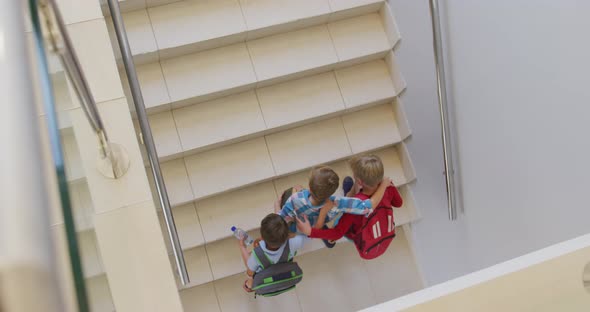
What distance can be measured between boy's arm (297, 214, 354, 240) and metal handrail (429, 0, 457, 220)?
26.7 inches

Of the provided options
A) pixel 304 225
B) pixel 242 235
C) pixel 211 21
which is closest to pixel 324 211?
pixel 304 225

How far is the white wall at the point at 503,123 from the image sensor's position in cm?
276

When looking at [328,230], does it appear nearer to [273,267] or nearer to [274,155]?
[273,267]

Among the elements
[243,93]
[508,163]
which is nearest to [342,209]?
[508,163]

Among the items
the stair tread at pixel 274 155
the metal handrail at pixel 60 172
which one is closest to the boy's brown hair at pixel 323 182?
the stair tread at pixel 274 155

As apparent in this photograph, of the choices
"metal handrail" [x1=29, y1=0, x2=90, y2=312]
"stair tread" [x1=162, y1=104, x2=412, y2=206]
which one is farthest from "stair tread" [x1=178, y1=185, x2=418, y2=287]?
"metal handrail" [x1=29, y1=0, x2=90, y2=312]

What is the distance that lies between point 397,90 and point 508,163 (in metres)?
1.11

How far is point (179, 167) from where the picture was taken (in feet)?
13.0

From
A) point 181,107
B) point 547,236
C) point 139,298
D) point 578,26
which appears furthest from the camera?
point 181,107

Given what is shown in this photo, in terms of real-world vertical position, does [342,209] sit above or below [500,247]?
above

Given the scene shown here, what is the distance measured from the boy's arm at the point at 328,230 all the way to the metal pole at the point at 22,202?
2.87 meters

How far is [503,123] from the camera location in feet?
A: 10.7

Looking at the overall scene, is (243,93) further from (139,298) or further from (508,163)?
(139,298)

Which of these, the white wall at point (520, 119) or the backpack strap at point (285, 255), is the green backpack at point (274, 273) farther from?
the white wall at point (520, 119)
